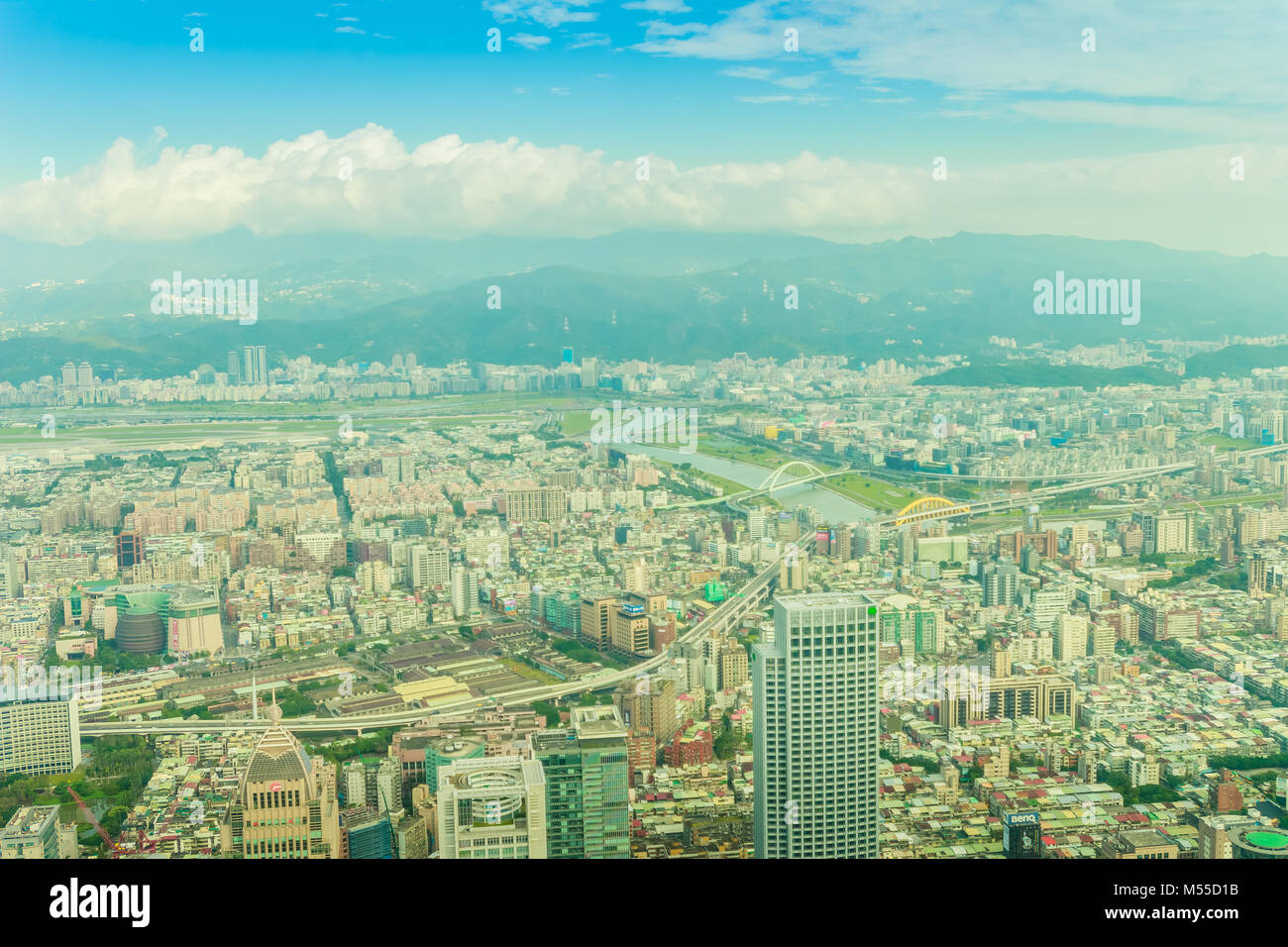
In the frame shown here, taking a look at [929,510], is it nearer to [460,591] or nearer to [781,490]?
[781,490]

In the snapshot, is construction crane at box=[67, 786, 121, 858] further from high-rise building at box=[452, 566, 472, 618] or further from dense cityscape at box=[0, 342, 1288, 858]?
high-rise building at box=[452, 566, 472, 618]

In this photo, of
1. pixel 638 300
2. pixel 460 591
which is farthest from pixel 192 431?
pixel 638 300

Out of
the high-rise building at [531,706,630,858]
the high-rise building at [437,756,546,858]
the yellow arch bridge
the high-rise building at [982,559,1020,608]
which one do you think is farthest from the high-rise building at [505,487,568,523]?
the high-rise building at [437,756,546,858]

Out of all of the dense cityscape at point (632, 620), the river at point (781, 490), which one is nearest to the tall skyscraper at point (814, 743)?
the dense cityscape at point (632, 620)

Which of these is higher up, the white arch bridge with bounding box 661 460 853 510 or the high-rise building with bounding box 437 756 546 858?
the white arch bridge with bounding box 661 460 853 510

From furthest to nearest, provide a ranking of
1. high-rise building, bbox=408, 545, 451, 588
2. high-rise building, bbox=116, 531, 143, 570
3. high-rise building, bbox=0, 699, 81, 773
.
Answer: high-rise building, bbox=116, 531, 143, 570 < high-rise building, bbox=408, 545, 451, 588 < high-rise building, bbox=0, 699, 81, 773
